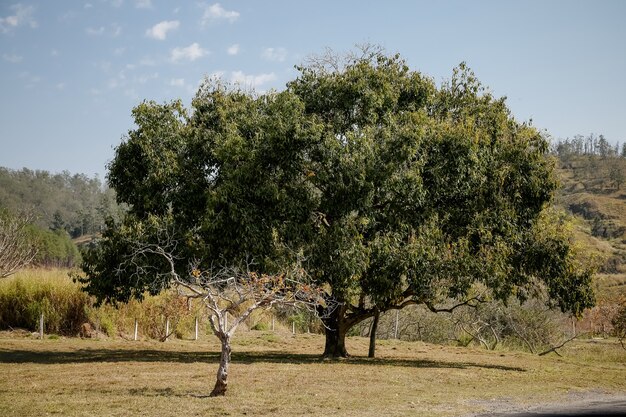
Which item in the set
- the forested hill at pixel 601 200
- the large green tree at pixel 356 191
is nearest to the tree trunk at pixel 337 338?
the large green tree at pixel 356 191

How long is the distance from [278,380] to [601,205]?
115442mm

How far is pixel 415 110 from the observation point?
82.5 ft

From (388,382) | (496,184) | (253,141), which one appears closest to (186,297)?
(388,382)

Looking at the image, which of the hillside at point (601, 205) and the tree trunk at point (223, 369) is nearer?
the tree trunk at point (223, 369)

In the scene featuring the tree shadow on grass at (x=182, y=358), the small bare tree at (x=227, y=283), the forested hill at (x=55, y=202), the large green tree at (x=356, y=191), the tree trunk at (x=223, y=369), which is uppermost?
the forested hill at (x=55, y=202)

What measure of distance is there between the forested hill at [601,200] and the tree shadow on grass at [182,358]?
53149 mm

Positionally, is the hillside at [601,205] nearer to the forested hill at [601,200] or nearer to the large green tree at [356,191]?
the forested hill at [601,200]

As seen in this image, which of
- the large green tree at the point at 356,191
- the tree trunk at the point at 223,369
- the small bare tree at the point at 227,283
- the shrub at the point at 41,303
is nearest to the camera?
the tree trunk at the point at 223,369

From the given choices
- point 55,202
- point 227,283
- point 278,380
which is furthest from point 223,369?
point 55,202

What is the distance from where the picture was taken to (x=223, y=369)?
49.4ft

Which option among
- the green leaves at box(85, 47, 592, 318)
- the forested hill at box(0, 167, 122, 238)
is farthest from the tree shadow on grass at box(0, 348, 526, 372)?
the forested hill at box(0, 167, 122, 238)

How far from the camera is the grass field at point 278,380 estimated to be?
46.6 ft

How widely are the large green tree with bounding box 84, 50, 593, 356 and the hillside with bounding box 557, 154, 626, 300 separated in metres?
56.8

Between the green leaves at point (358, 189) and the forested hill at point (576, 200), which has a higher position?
the forested hill at point (576, 200)
